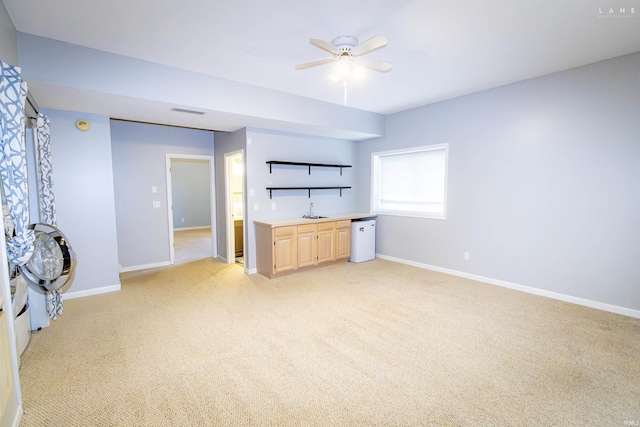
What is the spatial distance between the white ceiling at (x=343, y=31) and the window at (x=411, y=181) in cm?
165

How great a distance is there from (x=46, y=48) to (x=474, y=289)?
5.44 metres

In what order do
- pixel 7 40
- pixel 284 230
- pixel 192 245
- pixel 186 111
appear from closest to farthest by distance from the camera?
pixel 7 40, pixel 186 111, pixel 284 230, pixel 192 245

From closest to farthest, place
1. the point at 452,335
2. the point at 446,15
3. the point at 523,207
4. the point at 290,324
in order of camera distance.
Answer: the point at 446,15
the point at 452,335
the point at 290,324
the point at 523,207

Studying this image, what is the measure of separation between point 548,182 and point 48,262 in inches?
209

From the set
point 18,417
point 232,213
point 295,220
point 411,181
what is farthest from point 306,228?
point 18,417

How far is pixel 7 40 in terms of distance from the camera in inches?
89.7

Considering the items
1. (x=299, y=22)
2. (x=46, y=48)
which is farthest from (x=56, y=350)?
(x=299, y=22)

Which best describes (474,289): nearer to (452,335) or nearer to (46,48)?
(452,335)

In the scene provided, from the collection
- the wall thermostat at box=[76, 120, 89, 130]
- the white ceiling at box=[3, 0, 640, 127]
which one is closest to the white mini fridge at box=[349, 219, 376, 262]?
the white ceiling at box=[3, 0, 640, 127]

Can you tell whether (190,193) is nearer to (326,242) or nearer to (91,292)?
(91,292)

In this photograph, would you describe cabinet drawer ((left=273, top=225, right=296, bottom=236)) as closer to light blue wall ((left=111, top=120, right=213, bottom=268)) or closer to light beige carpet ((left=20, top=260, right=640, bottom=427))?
light beige carpet ((left=20, top=260, right=640, bottom=427))

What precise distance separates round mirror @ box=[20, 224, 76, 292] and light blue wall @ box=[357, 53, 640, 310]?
15.5 feet

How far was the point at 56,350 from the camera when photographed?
2.66m

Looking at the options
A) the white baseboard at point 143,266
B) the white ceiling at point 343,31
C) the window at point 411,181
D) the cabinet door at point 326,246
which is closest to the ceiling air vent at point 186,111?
the white ceiling at point 343,31
